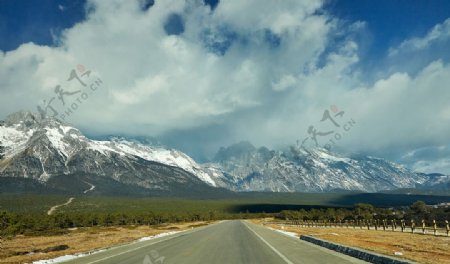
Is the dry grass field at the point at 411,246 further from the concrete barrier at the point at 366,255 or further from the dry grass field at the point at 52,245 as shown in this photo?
the dry grass field at the point at 52,245

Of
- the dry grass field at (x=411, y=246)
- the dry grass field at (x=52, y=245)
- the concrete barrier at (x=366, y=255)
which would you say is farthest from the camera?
the dry grass field at (x=52, y=245)

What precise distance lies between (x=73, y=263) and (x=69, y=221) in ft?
530

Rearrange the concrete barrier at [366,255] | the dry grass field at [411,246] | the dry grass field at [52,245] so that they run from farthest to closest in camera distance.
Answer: the dry grass field at [52,245]
the dry grass field at [411,246]
the concrete barrier at [366,255]

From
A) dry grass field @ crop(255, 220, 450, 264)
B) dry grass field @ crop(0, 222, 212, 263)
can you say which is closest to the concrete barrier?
dry grass field @ crop(255, 220, 450, 264)

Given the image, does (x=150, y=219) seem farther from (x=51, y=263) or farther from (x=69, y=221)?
(x=51, y=263)

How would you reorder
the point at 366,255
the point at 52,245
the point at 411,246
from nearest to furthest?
the point at 366,255 → the point at 411,246 → the point at 52,245

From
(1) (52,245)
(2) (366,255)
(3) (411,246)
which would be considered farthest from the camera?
(1) (52,245)

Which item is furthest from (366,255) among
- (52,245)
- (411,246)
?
(52,245)

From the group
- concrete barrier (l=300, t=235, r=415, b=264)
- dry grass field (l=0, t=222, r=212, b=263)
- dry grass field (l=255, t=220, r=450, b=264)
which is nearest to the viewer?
concrete barrier (l=300, t=235, r=415, b=264)

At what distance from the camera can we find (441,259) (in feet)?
66.3

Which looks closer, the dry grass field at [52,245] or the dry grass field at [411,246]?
the dry grass field at [411,246]

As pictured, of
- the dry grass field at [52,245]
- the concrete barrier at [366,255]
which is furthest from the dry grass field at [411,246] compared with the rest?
the dry grass field at [52,245]

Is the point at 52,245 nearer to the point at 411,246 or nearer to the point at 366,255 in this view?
the point at 411,246

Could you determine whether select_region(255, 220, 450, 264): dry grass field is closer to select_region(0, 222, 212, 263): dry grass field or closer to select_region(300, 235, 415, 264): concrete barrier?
select_region(300, 235, 415, 264): concrete barrier
